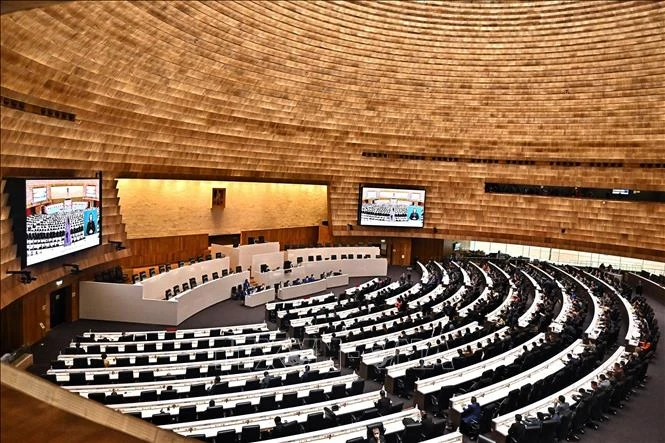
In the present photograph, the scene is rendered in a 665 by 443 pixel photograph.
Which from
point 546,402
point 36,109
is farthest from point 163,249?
point 546,402

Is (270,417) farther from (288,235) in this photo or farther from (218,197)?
(288,235)

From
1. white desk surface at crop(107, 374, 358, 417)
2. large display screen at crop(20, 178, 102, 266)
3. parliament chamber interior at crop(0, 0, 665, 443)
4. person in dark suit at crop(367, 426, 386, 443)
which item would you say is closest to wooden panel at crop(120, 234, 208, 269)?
parliament chamber interior at crop(0, 0, 665, 443)

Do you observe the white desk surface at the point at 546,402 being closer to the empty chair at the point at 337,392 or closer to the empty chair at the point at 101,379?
the empty chair at the point at 337,392

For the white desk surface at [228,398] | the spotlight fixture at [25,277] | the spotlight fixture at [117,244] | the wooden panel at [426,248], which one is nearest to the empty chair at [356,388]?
the white desk surface at [228,398]

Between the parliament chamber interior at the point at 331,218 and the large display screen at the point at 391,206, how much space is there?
0.43 ft

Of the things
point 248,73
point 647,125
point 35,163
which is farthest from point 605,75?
point 35,163

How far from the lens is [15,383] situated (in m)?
2.53

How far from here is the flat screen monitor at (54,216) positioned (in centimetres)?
1136

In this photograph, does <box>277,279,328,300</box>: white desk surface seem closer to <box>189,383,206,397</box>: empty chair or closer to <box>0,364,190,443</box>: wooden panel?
<box>189,383,206,397</box>: empty chair

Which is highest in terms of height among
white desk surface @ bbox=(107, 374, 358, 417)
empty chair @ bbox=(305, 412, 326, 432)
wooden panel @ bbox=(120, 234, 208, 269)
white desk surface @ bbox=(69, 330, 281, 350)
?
wooden panel @ bbox=(120, 234, 208, 269)

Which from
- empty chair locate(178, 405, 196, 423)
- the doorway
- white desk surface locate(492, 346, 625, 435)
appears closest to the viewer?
empty chair locate(178, 405, 196, 423)

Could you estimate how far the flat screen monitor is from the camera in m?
11.4

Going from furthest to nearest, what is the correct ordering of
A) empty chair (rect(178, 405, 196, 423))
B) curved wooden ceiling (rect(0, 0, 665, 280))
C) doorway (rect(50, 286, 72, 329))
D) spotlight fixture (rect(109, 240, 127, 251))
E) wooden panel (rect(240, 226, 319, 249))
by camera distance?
wooden panel (rect(240, 226, 319, 249)) → spotlight fixture (rect(109, 240, 127, 251)) → doorway (rect(50, 286, 72, 329)) → curved wooden ceiling (rect(0, 0, 665, 280)) → empty chair (rect(178, 405, 196, 423))

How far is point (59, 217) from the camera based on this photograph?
13.0 meters
